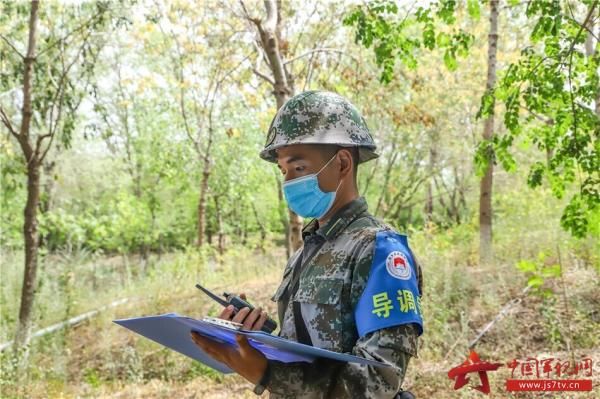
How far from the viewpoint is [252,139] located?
16469 millimetres

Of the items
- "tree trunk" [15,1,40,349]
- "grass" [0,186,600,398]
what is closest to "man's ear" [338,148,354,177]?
"grass" [0,186,600,398]

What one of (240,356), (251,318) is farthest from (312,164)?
(240,356)

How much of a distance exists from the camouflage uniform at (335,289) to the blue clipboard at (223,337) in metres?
0.06

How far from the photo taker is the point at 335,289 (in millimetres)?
1317

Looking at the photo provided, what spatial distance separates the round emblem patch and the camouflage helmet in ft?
1.18

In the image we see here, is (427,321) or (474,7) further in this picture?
(427,321)

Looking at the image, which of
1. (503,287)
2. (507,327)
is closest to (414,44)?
(507,327)

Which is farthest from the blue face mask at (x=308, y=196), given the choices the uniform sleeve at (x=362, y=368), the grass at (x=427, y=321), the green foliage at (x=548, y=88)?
the grass at (x=427, y=321)

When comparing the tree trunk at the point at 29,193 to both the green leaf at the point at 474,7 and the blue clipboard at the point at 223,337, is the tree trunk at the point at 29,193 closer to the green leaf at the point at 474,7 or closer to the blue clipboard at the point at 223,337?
the green leaf at the point at 474,7

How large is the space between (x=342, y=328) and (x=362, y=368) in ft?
0.46

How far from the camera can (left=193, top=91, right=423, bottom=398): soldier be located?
1214 mm

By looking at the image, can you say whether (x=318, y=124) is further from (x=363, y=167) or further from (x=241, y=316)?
(x=363, y=167)

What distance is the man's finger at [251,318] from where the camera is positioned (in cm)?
133

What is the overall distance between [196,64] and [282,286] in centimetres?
1086
